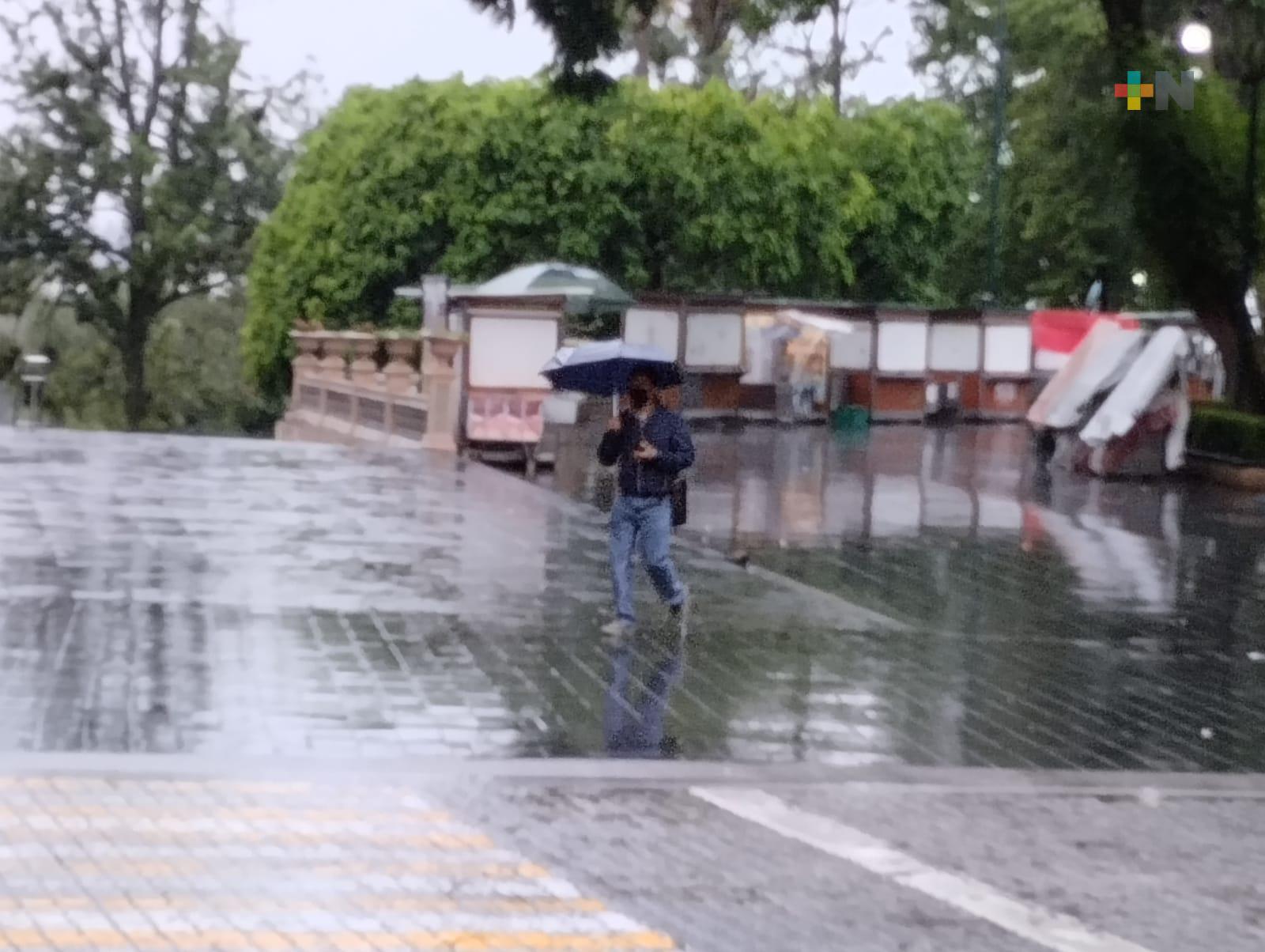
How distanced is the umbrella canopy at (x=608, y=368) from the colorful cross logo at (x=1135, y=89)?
14.2m

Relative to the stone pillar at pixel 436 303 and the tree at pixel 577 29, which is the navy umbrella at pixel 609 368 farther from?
the stone pillar at pixel 436 303

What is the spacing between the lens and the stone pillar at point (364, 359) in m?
28.1

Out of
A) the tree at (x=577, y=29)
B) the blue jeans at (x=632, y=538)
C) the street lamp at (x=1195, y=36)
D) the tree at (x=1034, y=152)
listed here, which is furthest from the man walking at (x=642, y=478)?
the tree at (x=1034, y=152)

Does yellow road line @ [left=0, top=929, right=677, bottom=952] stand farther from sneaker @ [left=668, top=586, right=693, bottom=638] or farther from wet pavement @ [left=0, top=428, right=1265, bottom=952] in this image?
sneaker @ [left=668, top=586, right=693, bottom=638]

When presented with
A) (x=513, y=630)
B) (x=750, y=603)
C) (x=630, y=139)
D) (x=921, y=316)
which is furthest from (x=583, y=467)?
(x=630, y=139)

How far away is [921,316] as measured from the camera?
38.6 metres

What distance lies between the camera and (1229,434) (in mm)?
26344

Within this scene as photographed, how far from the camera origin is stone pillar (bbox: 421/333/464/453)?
23997mm

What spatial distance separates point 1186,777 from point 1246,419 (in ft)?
59.5

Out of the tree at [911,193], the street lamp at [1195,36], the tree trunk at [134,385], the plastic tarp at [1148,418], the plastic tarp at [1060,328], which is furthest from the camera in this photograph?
the tree trunk at [134,385]

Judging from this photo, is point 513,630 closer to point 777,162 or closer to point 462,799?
point 462,799

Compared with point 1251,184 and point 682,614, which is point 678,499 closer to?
point 682,614

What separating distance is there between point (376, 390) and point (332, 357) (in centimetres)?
378

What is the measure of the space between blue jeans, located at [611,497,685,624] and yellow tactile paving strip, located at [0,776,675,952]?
4.09m
